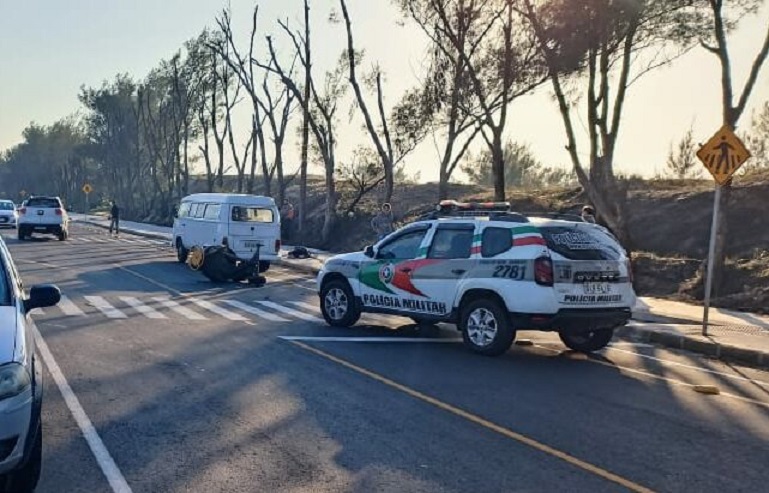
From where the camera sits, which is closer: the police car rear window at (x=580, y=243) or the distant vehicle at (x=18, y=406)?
the distant vehicle at (x=18, y=406)

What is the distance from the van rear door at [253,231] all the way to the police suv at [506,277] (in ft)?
34.0

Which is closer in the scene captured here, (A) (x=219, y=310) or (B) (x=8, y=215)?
(A) (x=219, y=310)

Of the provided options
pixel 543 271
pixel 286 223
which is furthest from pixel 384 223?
pixel 286 223

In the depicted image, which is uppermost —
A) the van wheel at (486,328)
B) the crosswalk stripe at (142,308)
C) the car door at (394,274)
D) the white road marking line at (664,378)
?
the car door at (394,274)

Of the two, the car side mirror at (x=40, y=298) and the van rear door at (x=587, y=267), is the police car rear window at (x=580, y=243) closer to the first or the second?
the van rear door at (x=587, y=267)

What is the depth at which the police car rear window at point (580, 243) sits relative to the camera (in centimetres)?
1049

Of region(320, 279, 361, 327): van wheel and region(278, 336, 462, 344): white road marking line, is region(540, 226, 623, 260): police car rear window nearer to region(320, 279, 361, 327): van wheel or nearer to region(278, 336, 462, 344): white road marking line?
region(278, 336, 462, 344): white road marking line

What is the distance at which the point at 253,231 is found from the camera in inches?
883

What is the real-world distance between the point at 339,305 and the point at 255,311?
7.54 ft

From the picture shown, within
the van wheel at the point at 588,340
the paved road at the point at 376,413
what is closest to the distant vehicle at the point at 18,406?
the paved road at the point at 376,413

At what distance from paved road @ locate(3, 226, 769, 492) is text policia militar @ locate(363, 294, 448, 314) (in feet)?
1.50

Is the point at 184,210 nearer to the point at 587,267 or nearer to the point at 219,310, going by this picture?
the point at 219,310

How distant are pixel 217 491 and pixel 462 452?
1.93 metres

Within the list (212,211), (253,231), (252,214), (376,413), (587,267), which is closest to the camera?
(376,413)
